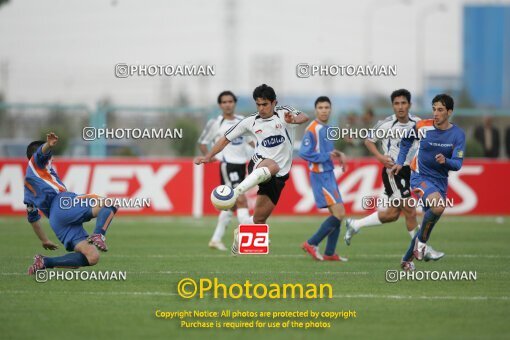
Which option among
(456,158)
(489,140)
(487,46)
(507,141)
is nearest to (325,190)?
(456,158)

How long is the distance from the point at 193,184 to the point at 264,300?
44.3 ft

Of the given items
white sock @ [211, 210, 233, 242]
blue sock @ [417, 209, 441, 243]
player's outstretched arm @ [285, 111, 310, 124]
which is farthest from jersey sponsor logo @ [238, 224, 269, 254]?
white sock @ [211, 210, 233, 242]

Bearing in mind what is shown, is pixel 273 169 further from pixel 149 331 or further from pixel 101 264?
pixel 149 331

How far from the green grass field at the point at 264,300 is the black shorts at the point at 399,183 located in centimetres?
105

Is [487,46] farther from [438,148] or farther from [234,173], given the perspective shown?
[438,148]

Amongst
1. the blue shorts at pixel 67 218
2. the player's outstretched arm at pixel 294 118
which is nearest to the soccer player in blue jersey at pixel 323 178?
the player's outstretched arm at pixel 294 118

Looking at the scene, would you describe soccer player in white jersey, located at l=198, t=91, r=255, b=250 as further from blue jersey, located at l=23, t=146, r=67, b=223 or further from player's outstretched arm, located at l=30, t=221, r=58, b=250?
blue jersey, located at l=23, t=146, r=67, b=223

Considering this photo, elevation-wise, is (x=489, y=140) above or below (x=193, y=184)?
above

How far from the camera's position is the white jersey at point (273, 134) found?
519 inches

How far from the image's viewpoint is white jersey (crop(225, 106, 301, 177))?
13.2 meters

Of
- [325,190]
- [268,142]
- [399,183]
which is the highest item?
[268,142]

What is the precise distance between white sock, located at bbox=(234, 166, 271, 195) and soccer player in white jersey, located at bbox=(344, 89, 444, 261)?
2052 millimetres

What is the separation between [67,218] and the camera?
39.3 feet

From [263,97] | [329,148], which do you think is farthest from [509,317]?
[329,148]
